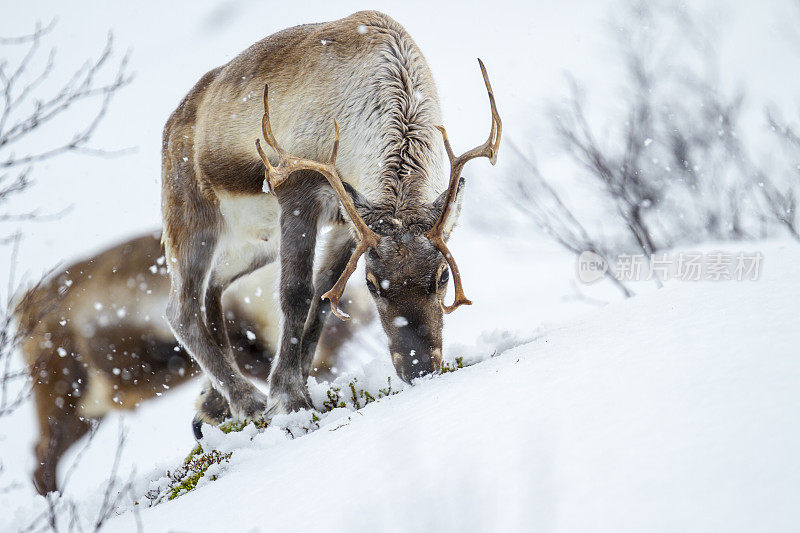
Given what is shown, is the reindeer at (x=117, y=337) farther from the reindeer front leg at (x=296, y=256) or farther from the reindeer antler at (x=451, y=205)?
the reindeer antler at (x=451, y=205)

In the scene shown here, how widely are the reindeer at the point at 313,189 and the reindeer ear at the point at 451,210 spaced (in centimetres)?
1

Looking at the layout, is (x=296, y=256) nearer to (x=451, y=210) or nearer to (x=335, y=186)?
(x=335, y=186)

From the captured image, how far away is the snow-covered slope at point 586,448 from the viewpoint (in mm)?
1674

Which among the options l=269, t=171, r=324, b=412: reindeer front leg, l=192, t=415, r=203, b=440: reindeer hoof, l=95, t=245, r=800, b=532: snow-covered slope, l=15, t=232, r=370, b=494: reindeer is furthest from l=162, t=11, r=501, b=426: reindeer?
l=15, t=232, r=370, b=494: reindeer

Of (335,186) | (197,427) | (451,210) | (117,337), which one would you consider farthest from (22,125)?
(117,337)

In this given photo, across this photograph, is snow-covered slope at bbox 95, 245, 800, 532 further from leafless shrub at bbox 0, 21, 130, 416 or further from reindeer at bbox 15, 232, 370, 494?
reindeer at bbox 15, 232, 370, 494

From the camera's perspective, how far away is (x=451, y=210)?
14.2 feet

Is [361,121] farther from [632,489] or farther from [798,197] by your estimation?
[798,197]

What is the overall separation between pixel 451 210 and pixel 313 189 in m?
1.04

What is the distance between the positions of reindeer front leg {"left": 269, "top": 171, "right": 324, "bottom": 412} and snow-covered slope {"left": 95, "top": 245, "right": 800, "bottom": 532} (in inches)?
60.1

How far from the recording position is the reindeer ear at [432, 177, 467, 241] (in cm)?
423

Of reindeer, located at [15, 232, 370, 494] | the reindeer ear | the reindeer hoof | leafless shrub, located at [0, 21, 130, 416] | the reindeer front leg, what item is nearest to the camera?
leafless shrub, located at [0, 21, 130, 416]

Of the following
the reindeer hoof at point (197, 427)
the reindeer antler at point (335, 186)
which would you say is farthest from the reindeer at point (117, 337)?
the reindeer antler at point (335, 186)

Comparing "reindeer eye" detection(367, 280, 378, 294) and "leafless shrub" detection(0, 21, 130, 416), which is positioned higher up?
"leafless shrub" detection(0, 21, 130, 416)
